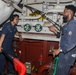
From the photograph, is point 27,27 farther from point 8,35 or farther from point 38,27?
point 8,35

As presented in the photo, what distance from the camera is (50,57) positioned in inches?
121

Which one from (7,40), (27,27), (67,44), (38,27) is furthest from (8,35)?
(67,44)

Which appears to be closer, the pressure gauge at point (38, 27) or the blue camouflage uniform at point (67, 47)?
the blue camouflage uniform at point (67, 47)

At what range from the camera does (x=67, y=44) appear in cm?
235

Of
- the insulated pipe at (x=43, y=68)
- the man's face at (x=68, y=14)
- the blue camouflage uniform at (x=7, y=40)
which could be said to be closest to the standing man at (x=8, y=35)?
the blue camouflage uniform at (x=7, y=40)

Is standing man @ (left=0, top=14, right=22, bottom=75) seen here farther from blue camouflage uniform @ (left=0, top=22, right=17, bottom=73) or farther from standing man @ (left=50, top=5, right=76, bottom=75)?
standing man @ (left=50, top=5, right=76, bottom=75)

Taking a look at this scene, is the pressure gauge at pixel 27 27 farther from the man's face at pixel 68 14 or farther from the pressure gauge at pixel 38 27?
the man's face at pixel 68 14

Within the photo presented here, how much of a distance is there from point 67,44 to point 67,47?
42mm

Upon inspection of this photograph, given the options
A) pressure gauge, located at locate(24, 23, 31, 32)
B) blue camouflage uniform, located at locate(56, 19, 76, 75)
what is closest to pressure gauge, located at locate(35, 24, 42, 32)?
Answer: pressure gauge, located at locate(24, 23, 31, 32)

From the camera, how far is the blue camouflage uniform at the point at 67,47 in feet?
7.73

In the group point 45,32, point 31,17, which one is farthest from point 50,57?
point 31,17

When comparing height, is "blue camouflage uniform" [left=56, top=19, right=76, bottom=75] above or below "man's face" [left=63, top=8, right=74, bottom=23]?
below

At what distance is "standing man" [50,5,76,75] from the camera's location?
2.36 metres

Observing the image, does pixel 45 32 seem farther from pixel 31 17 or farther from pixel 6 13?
pixel 6 13
